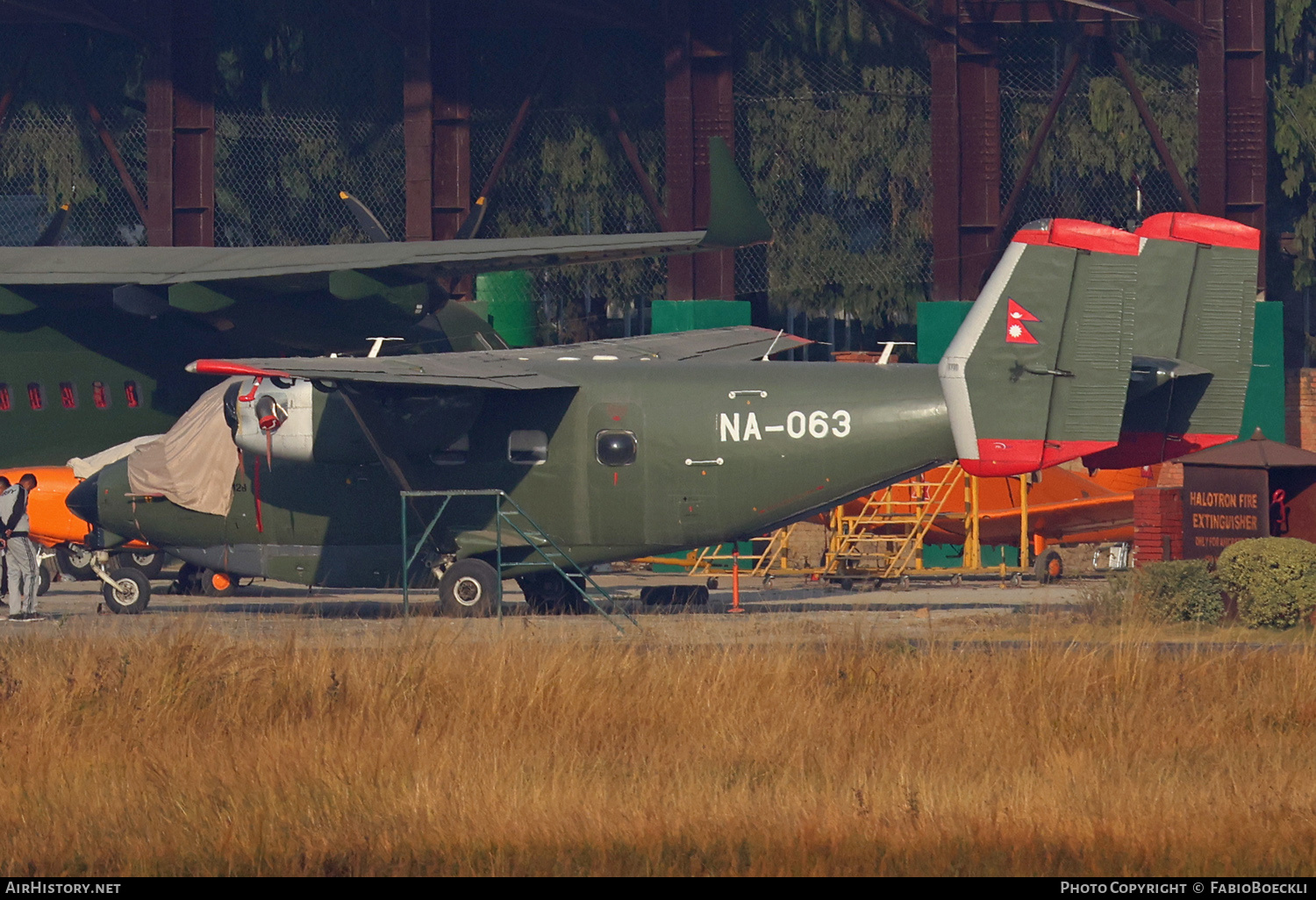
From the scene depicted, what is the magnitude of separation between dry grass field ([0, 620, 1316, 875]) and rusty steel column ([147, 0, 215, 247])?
23699mm

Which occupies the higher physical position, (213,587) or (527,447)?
(527,447)

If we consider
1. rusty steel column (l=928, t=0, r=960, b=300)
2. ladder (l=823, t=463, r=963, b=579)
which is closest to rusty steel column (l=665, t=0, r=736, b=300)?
rusty steel column (l=928, t=0, r=960, b=300)

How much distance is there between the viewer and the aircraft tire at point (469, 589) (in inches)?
854

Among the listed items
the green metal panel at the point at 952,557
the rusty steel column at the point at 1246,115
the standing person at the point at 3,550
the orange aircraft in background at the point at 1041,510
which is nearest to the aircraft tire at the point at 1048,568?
the orange aircraft in background at the point at 1041,510

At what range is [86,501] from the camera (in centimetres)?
2342

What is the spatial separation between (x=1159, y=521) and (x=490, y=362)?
29.8 ft

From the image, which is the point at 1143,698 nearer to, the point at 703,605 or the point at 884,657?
the point at 884,657

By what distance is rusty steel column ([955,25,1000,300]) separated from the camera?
121ft

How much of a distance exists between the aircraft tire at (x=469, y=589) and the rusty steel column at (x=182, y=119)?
1973 centimetres

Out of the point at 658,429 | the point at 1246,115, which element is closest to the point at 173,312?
the point at 658,429

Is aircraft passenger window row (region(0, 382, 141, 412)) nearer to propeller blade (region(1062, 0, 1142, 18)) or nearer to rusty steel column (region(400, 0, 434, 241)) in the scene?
rusty steel column (region(400, 0, 434, 241))

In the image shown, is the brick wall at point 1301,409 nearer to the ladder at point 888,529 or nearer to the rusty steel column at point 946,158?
the rusty steel column at point 946,158

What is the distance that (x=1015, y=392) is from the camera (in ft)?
67.0

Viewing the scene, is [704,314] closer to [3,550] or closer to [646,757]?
[3,550]
